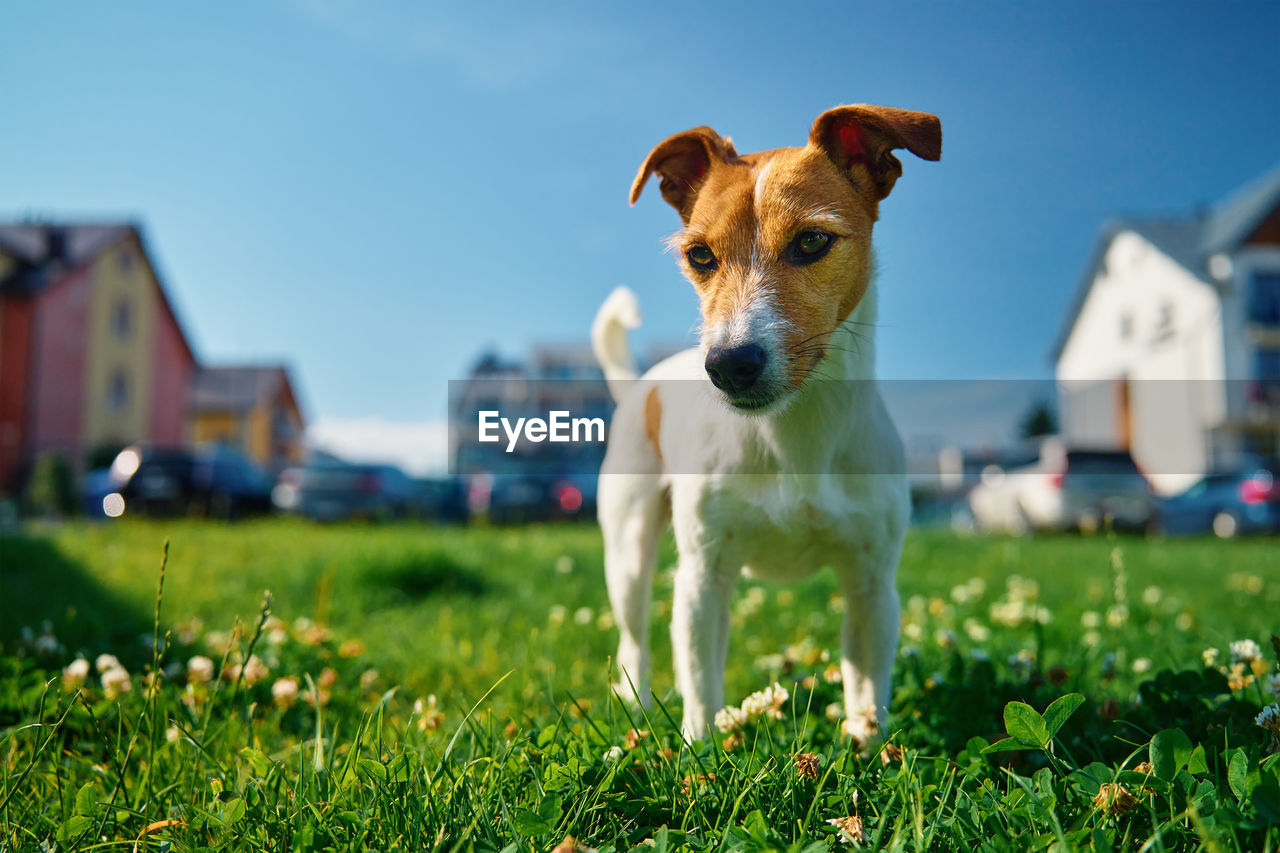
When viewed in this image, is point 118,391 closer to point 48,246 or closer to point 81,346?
point 81,346

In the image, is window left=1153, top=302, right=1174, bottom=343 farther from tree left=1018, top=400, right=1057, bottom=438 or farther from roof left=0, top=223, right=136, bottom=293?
roof left=0, top=223, right=136, bottom=293

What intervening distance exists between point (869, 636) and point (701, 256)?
121cm

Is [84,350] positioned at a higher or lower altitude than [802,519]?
higher

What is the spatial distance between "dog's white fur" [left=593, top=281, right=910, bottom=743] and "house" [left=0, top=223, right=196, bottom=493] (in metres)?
33.0

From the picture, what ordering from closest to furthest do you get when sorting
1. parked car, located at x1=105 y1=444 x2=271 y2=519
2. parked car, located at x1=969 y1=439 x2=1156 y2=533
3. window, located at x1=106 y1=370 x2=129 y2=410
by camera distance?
parked car, located at x1=969 y1=439 x2=1156 y2=533 → parked car, located at x1=105 y1=444 x2=271 y2=519 → window, located at x1=106 y1=370 x2=129 y2=410

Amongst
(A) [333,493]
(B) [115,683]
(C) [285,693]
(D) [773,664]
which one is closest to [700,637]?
(D) [773,664]

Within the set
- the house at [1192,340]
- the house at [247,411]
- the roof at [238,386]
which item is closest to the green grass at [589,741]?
the house at [1192,340]

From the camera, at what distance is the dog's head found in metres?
2.05

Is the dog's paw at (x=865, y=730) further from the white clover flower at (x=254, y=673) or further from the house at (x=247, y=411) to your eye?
the house at (x=247, y=411)

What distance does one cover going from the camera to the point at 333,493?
17938mm

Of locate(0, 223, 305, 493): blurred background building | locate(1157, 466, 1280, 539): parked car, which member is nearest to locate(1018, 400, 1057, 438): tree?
locate(1157, 466, 1280, 539): parked car

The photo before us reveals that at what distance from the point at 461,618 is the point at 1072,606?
3.93 metres

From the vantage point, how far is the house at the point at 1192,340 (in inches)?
1179

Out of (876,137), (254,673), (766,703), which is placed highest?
(876,137)
